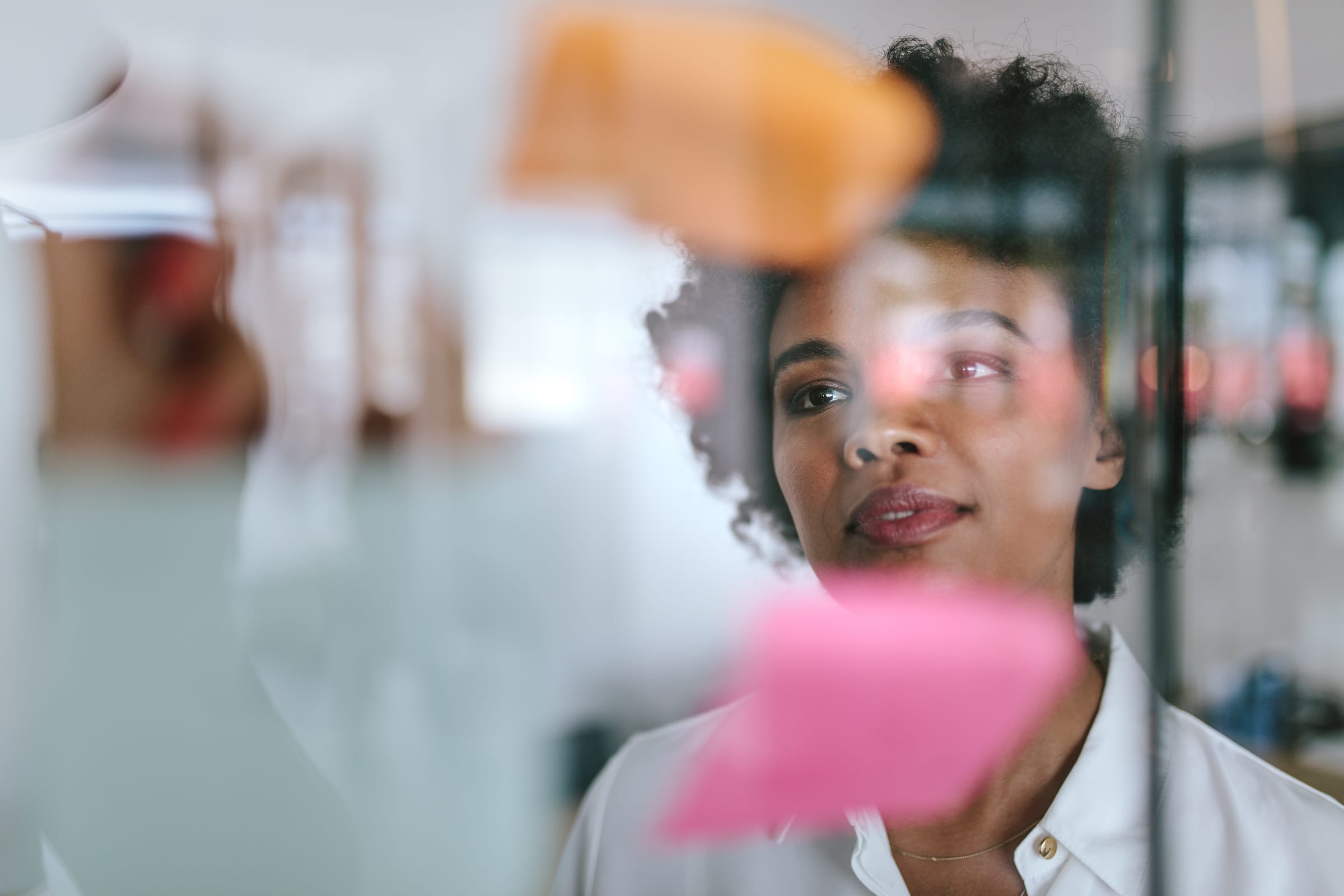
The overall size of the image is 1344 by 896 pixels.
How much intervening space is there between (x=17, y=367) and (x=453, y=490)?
1.38 ft

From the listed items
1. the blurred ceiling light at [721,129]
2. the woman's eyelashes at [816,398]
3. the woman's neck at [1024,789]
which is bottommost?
the woman's neck at [1024,789]

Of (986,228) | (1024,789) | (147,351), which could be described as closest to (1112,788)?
(1024,789)

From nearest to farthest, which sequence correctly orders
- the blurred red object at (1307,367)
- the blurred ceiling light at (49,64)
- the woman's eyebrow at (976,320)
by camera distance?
the blurred ceiling light at (49,64)
the woman's eyebrow at (976,320)
the blurred red object at (1307,367)

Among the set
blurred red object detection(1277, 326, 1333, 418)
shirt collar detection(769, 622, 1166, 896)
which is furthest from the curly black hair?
blurred red object detection(1277, 326, 1333, 418)

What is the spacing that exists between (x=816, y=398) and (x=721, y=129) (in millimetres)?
293

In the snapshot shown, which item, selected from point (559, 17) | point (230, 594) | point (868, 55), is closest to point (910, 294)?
point (868, 55)

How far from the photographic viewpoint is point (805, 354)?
935 mm

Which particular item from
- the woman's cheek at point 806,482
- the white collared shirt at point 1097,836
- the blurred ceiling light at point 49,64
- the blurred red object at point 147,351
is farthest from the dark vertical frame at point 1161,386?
the blurred ceiling light at point 49,64

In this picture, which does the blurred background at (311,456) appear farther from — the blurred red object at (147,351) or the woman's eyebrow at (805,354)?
the woman's eyebrow at (805,354)

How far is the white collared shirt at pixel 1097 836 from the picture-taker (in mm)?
943

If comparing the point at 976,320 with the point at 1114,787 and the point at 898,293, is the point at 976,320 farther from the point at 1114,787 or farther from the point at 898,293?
the point at 1114,787

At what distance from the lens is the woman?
924mm

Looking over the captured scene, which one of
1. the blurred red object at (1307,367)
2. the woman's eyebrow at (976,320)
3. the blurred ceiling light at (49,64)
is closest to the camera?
the blurred ceiling light at (49,64)

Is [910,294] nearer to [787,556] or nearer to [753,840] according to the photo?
[787,556]
